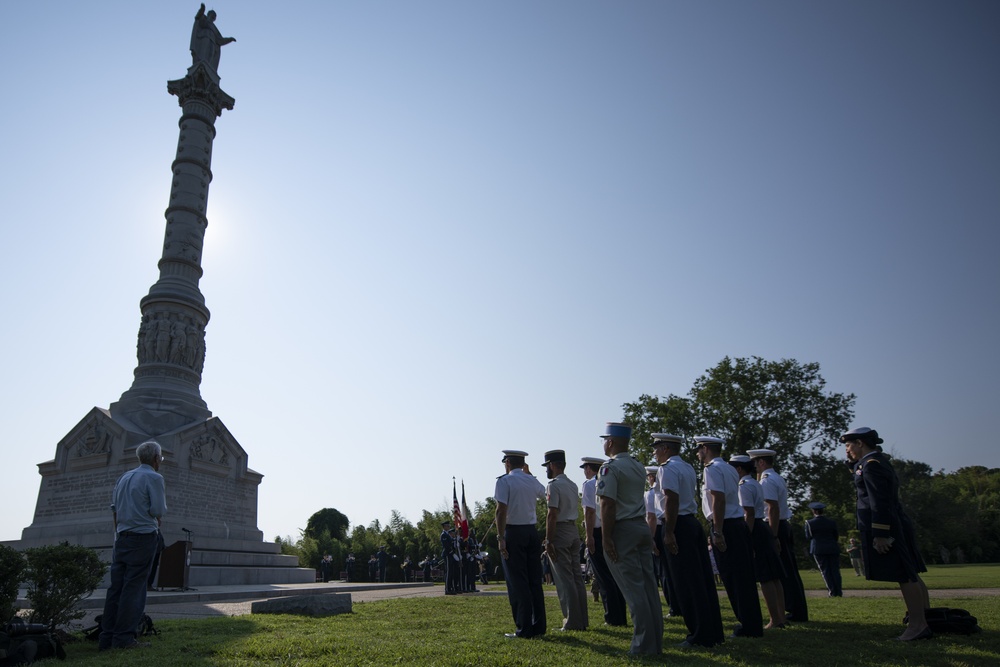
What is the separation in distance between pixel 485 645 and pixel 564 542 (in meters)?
2.25

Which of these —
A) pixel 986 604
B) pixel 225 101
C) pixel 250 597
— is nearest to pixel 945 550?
pixel 986 604

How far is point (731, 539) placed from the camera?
704 centimetres

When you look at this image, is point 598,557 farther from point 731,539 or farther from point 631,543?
point 631,543

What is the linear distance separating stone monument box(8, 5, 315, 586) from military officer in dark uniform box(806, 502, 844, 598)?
15.5 m

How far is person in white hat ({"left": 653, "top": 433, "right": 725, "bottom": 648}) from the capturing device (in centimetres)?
591

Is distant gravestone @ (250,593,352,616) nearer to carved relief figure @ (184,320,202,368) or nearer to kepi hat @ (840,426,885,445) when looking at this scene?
kepi hat @ (840,426,885,445)

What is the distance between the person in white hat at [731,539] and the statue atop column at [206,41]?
27.5 metres

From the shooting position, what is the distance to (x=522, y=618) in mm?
6668

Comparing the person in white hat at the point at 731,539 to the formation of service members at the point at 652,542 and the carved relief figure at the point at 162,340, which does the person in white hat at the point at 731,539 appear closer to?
the formation of service members at the point at 652,542

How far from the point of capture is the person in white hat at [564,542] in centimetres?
730

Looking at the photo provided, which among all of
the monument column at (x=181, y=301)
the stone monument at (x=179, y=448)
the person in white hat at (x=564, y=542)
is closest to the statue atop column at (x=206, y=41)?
the monument column at (x=181, y=301)

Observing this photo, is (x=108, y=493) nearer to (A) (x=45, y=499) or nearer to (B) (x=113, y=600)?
(A) (x=45, y=499)

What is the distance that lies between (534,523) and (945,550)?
58.9 meters

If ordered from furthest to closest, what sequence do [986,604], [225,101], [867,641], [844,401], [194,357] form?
1. [844,401]
2. [225,101]
3. [194,357]
4. [986,604]
5. [867,641]
